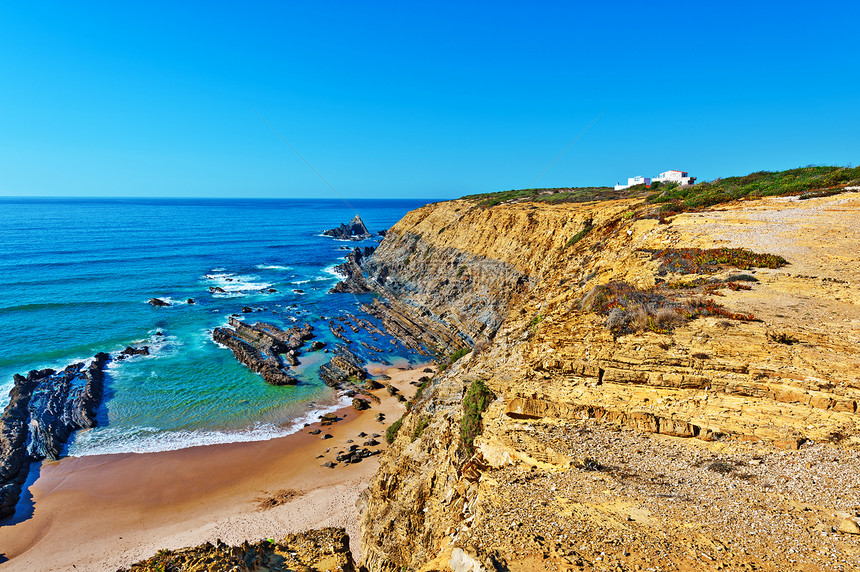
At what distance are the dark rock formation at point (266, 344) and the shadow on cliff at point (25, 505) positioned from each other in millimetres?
13389

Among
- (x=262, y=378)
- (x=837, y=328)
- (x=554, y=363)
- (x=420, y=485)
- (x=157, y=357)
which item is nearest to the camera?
(x=837, y=328)

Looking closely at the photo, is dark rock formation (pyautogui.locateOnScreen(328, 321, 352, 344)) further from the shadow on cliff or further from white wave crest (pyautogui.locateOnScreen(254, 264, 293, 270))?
white wave crest (pyautogui.locateOnScreen(254, 264, 293, 270))

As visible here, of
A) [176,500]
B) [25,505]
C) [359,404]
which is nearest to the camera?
[25,505]

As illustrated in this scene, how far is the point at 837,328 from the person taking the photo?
10.5m

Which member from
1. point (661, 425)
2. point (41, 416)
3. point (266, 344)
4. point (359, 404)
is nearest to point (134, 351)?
point (41, 416)

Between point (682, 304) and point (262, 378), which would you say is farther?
point (262, 378)

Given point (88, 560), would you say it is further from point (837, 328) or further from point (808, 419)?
point (837, 328)

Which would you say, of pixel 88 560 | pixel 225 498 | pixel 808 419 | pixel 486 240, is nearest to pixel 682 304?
pixel 808 419

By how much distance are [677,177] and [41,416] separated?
195 ft

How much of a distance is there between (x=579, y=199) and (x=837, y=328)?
38397 millimetres

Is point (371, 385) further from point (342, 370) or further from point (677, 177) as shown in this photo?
point (677, 177)

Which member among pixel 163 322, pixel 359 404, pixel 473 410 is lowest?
pixel 359 404

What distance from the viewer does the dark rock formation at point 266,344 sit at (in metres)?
32.1

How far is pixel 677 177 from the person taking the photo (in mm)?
43438
